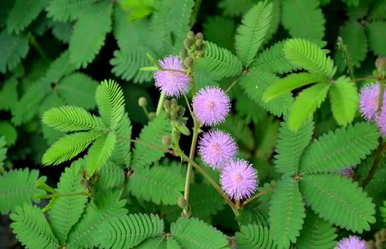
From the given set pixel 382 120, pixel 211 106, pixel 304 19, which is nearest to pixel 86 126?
pixel 211 106

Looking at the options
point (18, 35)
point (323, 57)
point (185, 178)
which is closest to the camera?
point (323, 57)

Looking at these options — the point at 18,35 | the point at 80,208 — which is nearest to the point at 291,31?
the point at 80,208

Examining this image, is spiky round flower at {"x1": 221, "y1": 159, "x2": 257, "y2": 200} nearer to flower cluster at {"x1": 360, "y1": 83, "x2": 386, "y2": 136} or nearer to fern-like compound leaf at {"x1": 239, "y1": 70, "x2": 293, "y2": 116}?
fern-like compound leaf at {"x1": 239, "y1": 70, "x2": 293, "y2": 116}

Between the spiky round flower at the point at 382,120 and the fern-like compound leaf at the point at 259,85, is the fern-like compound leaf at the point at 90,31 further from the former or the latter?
the spiky round flower at the point at 382,120

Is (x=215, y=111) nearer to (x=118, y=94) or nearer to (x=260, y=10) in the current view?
(x=118, y=94)

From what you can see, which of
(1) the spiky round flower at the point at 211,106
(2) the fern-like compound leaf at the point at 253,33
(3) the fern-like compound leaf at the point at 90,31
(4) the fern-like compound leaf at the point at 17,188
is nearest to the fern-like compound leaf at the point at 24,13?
(3) the fern-like compound leaf at the point at 90,31

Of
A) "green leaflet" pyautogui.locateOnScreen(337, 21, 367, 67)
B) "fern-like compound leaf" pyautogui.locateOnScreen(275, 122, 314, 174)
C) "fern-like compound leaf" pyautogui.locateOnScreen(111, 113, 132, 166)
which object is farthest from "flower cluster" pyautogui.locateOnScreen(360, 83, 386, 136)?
"fern-like compound leaf" pyautogui.locateOnScreen(111, 113, 132, 166)
